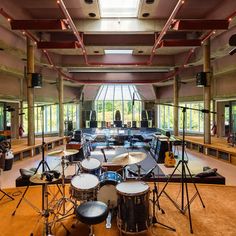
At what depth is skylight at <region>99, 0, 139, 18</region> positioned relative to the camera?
21.0 ft

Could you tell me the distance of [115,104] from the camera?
57.0ft

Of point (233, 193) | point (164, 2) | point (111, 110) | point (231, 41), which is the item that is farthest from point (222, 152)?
point (111, 110)

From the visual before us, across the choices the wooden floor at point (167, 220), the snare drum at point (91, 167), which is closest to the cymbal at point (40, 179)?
the wooden floor at point (167, 220)

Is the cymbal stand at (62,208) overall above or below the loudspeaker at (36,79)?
below

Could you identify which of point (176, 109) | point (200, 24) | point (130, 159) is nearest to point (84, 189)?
point (130, 159)

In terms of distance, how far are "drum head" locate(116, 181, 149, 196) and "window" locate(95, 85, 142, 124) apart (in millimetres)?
14017

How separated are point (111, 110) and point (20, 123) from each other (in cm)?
801

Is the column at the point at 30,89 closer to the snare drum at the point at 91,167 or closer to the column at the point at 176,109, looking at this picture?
the snare drum at the point at 91,167

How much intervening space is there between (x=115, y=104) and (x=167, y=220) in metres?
14.3

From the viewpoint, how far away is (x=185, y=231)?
3.04m

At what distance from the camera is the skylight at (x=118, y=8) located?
21.0ft

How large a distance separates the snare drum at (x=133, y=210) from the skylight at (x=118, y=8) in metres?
5.38

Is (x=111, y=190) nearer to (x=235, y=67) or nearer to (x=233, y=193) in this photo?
(x=233, y=193)

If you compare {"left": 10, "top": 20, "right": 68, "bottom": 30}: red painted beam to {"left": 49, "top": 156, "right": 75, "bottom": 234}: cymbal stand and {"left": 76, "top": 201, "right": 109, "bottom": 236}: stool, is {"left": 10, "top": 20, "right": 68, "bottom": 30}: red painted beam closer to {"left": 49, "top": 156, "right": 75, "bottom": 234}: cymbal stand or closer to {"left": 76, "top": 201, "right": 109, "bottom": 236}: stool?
{"left": 49, "top": 156, "right": 75, "bottom": 234}: cymbal stand
